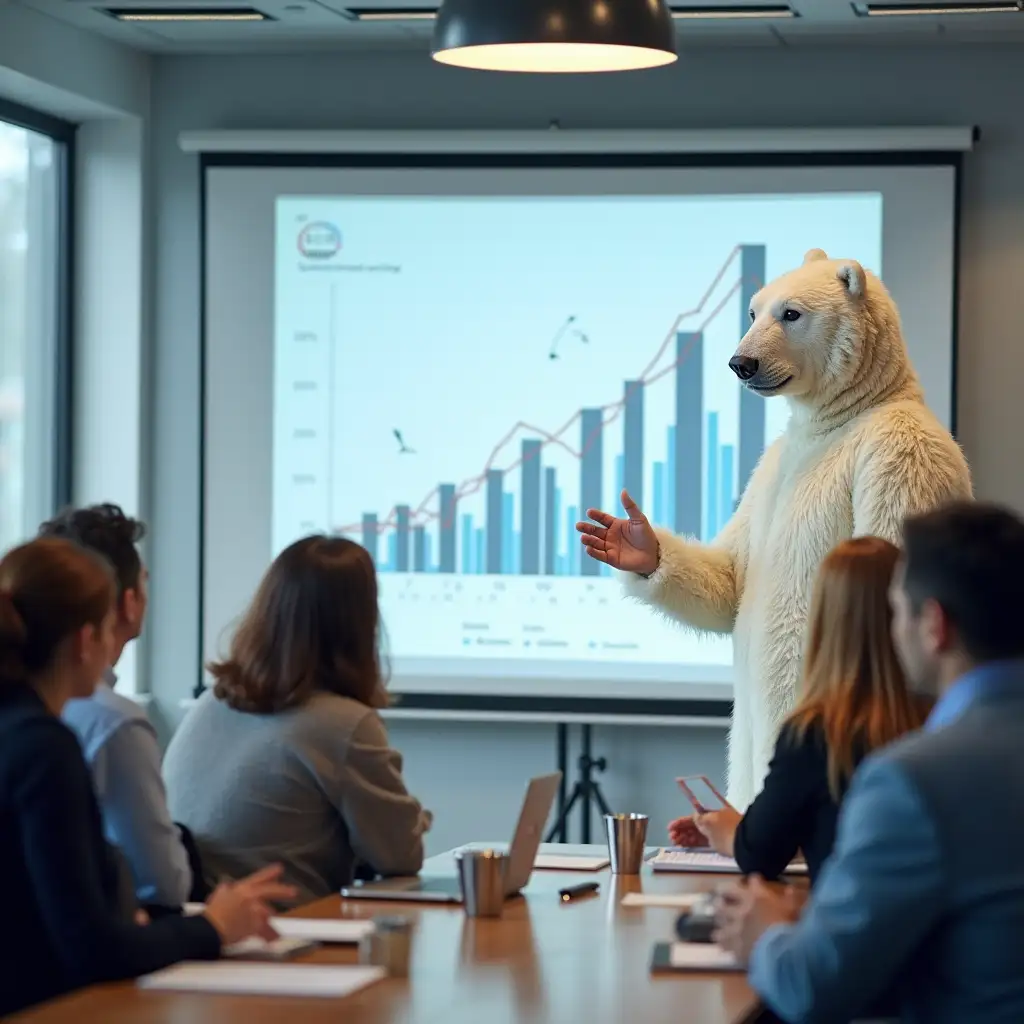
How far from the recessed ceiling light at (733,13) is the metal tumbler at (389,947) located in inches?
126

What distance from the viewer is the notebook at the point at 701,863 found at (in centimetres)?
278

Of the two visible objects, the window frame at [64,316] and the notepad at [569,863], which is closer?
the notepad at [569,863]

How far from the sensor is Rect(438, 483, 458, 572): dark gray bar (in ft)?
16.9

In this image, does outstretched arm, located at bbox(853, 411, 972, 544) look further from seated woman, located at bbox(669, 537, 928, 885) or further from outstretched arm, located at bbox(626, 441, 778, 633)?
seated woman, located at bbox(669, 537, 928, 885)

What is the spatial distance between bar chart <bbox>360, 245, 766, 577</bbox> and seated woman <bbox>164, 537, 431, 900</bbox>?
249 cm

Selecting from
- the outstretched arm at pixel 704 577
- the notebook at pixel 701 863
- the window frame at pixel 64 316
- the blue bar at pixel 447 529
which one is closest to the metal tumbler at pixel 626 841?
the notebook at pixel 701 863

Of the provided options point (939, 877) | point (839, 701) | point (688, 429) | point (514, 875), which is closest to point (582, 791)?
point (688, 429)

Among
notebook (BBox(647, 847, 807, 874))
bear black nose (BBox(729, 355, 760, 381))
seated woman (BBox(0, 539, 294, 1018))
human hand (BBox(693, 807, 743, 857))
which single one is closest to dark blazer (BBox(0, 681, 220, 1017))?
seated woman (BBox(0, 539, 294, 1018))

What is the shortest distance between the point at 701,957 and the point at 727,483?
10.1 feet

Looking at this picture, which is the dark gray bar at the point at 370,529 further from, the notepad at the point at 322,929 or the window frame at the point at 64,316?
the notepad at the point at 322,929

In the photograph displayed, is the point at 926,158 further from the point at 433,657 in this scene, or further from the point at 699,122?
the point at 433,657

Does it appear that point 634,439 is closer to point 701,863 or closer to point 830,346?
point 830,346

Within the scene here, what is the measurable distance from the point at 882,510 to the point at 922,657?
1.46 m

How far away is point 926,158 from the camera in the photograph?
16.0ft
